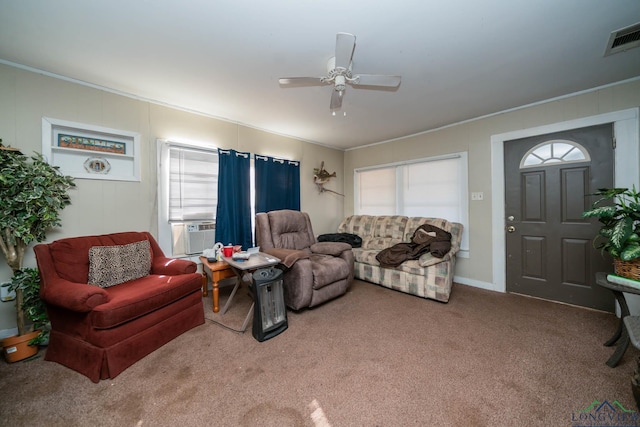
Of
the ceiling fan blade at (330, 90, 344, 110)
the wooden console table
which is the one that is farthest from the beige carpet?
the ceiling fan blade at (330, 90, 344, 110)

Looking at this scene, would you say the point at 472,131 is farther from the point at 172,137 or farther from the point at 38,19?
the point at 38,19

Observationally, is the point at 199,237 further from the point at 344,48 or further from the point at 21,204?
the point at 344,48

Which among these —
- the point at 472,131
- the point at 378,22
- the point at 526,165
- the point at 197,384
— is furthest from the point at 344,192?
the point at 197,384

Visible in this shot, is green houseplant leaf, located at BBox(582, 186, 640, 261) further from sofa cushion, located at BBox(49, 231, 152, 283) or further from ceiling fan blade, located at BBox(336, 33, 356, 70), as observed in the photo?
sofa cushion, located at BBox(49, 231, 152, 283)

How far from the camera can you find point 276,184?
3873mm

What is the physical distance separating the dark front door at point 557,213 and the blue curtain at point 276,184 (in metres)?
3.05

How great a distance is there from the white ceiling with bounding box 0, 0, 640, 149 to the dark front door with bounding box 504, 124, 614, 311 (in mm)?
608

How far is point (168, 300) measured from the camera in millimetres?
1976

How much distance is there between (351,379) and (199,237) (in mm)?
2467

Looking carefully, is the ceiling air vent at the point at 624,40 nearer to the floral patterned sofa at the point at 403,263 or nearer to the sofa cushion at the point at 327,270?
the floral patterned sofa at the point at 403,263

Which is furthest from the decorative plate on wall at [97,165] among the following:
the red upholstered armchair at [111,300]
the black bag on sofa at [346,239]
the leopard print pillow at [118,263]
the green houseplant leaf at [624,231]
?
the green houseplant leaf at [624,231]

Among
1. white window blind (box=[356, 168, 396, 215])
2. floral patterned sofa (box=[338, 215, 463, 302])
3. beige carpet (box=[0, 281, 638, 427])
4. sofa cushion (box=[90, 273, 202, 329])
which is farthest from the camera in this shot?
white window blind (box=[356, 168, 396, 215])

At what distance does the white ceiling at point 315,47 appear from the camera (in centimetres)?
150

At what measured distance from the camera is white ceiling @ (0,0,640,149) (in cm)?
150
